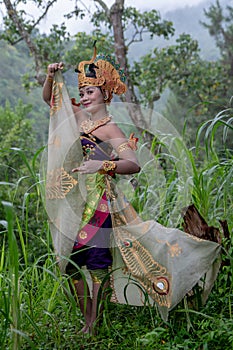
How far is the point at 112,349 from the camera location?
5.85 feet

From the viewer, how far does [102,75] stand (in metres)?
1.86

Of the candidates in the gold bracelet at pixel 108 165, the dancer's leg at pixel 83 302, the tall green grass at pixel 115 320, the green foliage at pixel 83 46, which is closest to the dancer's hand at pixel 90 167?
the gold bracelet at pixel 108 165

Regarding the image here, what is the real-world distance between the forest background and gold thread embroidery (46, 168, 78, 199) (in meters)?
0.10

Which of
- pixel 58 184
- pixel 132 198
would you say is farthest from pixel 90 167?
pixel 132 198

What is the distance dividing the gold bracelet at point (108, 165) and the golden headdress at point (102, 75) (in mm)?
292

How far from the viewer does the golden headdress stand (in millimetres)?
1846

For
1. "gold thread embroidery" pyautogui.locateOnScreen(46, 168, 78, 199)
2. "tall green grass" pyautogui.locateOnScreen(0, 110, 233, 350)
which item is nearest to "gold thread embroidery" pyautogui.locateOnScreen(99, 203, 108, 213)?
"gold thread embroidery" pyautogui.locateOnScreen(46, 168, 78, 199)

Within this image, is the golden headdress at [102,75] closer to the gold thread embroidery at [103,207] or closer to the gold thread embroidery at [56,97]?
the gold thread embroidery at [56,97]

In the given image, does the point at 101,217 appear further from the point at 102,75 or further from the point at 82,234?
the point at 102,75

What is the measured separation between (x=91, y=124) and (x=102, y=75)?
182mm

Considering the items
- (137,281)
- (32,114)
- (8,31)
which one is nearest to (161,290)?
(137,281)

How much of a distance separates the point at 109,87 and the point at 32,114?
520 inches

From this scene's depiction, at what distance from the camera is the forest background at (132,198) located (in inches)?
67.2

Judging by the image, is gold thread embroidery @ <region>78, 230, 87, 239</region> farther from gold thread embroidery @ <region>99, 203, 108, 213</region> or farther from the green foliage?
the green foliage
